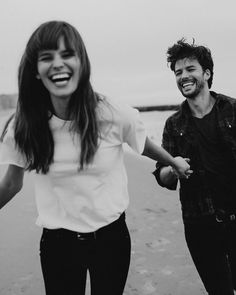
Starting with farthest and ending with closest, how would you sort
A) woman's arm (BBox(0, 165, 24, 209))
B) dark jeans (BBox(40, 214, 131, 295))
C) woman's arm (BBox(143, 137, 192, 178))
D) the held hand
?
the held hand
woman's arm (BBox(143, 137, 192, 178))
woman's arm (BBox(0, 165, 24, 209))
dark jeans (BBox(40, 214, 131, 295))

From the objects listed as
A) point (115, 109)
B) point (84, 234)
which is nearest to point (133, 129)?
point (115, 109)

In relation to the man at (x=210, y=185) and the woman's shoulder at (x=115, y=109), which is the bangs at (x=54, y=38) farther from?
the man at (x=210, y=185)

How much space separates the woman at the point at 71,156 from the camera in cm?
197

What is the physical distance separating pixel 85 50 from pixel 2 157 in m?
0.61

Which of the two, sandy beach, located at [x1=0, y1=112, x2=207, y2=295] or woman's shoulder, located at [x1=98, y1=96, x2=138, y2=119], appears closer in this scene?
woman's shoulder, located at [x1=98, y1=96, x2=138, y2=119]

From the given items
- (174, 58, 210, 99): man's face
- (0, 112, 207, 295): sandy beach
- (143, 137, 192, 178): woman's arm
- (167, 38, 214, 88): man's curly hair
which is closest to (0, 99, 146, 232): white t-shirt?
(143, 137, 192, 178): woman's arm

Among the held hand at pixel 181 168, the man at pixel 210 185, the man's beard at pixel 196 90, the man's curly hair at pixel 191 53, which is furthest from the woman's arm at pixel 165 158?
the man's curly hair at pixel 191 53

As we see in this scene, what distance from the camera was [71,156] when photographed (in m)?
1.96

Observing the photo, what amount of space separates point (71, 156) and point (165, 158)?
26.5 inches

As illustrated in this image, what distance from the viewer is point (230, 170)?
2.70 metres

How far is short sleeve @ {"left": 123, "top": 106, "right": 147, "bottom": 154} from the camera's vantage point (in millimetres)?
2029

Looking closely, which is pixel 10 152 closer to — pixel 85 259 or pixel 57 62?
pixel 57 62

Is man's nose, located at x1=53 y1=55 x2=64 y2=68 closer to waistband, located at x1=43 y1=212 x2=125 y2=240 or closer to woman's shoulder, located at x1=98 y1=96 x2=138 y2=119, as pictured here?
woman's shoulder, located at x1=98 y1=96 x2=138 y2=119

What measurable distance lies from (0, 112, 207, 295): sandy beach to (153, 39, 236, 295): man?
0.99 metres
